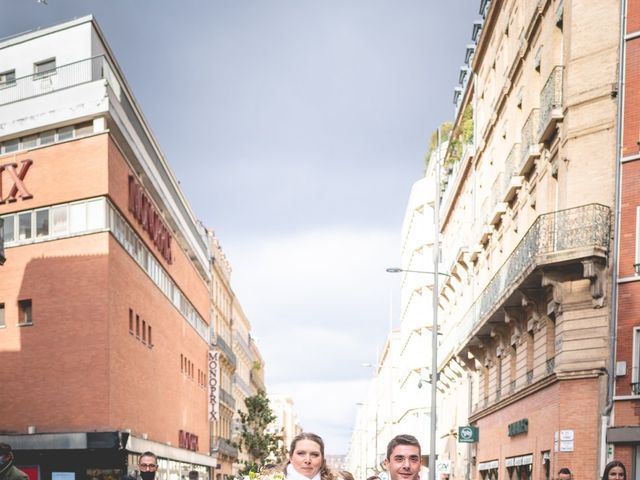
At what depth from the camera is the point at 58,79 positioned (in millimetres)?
33250

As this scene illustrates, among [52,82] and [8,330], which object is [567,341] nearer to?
[8,330]

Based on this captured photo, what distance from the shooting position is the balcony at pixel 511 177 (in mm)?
27109

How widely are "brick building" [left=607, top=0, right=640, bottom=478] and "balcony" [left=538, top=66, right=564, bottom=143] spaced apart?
2113mm

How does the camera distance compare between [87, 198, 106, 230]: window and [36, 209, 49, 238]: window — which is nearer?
[87, 198, 106, 230]: window

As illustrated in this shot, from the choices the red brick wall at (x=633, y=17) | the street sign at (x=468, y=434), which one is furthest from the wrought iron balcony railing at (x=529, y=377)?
the red brick wall at (x=633, y=17)

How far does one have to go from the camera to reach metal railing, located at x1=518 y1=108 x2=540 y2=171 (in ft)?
80.6

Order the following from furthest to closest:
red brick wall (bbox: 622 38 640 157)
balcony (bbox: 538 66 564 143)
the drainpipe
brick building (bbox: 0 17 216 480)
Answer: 1. brick building (bbox: 0 17 216 480)
2. balcony (bbox: 538 66 564 143)
3. red brick wall (bbox: 622 38 640 157)
4. the drainpipe

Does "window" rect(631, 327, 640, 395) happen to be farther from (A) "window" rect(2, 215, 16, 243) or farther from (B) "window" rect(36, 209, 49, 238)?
(A) "window" rect(2, 215, 16, 243)

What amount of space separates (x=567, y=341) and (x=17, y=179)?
760 inches

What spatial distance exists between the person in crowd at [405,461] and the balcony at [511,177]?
21942mm

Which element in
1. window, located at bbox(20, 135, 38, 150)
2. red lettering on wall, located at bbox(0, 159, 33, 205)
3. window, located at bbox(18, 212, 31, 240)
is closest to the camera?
red lettering on wall, located at bbox(0, 159, 33, 205)

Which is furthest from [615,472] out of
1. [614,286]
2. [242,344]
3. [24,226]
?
[242,344]

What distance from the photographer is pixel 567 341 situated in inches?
824

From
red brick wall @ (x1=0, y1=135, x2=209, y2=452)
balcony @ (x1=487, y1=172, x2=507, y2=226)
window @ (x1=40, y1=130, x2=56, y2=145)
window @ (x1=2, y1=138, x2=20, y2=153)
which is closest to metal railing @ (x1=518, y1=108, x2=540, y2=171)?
balcony @ (x1=487, y1=172, x2=507, y2=226)
